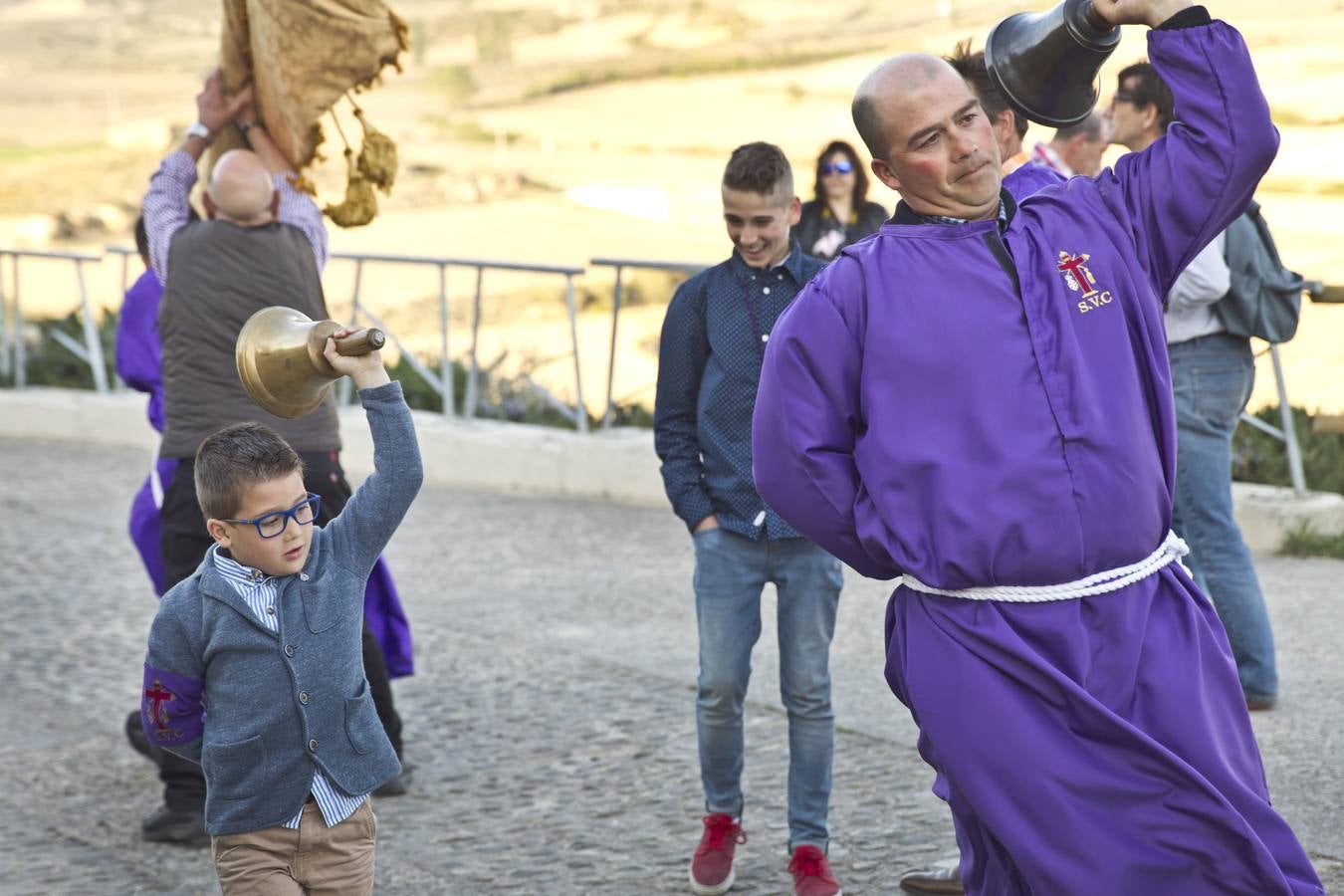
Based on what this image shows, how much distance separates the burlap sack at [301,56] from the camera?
14.6ft

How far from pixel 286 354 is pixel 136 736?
2.49 m

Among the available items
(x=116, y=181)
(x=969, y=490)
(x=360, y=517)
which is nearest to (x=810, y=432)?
(x=969, y=490)

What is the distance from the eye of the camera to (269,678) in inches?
121

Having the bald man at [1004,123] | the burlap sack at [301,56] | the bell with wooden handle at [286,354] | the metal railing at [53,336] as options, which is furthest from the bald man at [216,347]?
the metal railing at [53,336]

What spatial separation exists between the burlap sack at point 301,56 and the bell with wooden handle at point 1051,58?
88.1 inches

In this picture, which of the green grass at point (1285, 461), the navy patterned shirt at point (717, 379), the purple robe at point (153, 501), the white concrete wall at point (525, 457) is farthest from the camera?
the white concrete wall at point (525, 457)

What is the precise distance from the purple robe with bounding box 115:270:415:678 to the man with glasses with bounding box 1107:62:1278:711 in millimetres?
2231

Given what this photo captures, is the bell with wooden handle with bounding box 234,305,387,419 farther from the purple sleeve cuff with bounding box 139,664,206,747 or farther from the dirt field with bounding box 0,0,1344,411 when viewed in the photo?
the dirt field with bounding box 0,0,1344,411

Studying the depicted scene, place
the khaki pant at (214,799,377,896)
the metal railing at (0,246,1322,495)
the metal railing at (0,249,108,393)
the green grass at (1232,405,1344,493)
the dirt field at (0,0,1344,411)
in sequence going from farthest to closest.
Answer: the dirt field at (0,0,1344,411) → the metal railing at (0,249,108,393) → the green grass at (1232,405,1344,493) → the metal railing at (0,246,1322,495) → the khaki pant at (214,799,377,896)

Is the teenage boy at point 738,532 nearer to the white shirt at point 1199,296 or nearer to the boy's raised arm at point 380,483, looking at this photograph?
the boy's raised arm at point 380,483

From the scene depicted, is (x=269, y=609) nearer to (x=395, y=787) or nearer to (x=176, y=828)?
(x=176, y=828)

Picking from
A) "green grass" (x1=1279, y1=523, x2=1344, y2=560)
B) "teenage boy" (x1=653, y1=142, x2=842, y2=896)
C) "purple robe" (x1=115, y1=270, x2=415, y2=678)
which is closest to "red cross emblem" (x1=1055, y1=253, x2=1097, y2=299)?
"teenage boy" (x1=653, y1=142, x2=842, y2=896)

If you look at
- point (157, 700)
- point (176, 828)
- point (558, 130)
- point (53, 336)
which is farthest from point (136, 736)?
point (558, 130)

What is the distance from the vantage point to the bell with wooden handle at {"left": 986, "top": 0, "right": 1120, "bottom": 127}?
8.70 feet
